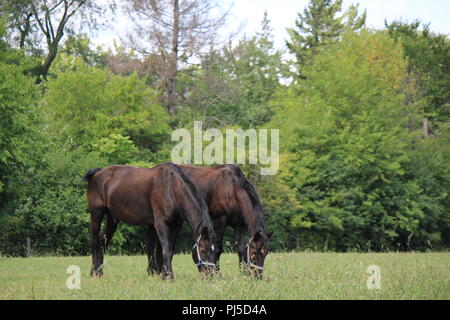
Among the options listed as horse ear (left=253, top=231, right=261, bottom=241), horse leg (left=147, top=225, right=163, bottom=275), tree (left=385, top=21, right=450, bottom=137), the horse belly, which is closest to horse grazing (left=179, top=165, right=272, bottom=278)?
horse ear (left=253, top=231, right=261, bottom=241)

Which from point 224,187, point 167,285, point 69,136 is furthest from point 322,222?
point 167,285

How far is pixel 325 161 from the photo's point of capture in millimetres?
29625

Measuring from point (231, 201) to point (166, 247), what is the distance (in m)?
1.95

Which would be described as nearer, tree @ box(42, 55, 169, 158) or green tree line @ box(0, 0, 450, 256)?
green tree line @ box(0, 0, 450, 256)

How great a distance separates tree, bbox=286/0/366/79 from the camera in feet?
153

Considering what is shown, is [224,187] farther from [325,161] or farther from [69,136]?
[325,161]

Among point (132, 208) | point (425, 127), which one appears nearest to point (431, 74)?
point (425, 127)

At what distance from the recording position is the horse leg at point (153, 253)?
440 inches

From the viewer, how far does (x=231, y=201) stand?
1161cm

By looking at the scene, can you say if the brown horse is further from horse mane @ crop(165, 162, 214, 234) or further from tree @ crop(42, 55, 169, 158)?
tree @ crop(42, 55, 169, 158)

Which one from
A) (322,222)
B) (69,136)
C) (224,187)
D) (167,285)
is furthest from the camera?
(322,222)
